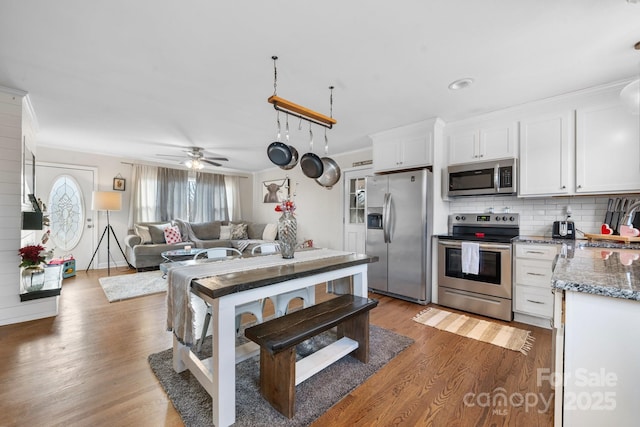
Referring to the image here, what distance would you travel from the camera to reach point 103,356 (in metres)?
2.21

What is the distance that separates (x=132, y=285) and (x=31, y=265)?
1472 mm

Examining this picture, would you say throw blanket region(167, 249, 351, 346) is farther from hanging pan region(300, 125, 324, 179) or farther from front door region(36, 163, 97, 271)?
front door region(36, 163, 97, 271)

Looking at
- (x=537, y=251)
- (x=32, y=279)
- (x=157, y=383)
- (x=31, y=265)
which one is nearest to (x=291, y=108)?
(x=157, y=383)

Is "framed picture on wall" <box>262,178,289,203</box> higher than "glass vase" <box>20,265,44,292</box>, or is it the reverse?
"framed picture on wall" <box>262,178,289,203</box>

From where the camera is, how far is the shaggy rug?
246 centimetres

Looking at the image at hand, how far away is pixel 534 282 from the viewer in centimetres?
281

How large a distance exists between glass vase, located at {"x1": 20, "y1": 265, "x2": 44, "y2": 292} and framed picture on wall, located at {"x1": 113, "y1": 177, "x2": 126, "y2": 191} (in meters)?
2.52

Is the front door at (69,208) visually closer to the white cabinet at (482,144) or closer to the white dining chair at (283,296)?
the white dining chair at (283,296)

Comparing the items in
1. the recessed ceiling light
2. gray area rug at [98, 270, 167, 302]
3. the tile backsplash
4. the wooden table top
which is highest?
the recessed ceiling light

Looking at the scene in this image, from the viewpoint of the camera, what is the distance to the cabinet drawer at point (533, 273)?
275 cm

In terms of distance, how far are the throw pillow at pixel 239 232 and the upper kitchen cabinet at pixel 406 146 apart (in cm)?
391

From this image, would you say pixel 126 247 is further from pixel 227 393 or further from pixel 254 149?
pixel 227 393

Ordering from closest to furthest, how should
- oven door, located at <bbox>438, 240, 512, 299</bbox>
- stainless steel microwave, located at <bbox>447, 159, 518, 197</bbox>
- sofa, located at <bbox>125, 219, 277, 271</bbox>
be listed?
1. oven door, located at <bbox>438, 240, 512, 299</bbox>
2. stainless steel microwave, located at <bbox>447, 159, 518, 197</bbox>
3. sofa, located at <bbox>125, 219, 277, 271</bbox>

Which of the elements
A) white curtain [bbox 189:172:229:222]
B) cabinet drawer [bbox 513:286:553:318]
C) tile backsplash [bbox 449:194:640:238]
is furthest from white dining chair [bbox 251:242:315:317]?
white curtain [bbox 189:172:229:222]
